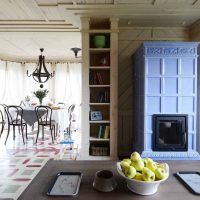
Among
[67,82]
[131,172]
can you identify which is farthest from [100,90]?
[67,82]

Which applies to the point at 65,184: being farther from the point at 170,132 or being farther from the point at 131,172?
the point at 170,132

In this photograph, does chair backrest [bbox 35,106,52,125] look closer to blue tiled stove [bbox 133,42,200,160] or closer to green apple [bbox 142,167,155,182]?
blue tiled stove [bbox 133,42,200,160]

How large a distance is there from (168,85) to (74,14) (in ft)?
6.30

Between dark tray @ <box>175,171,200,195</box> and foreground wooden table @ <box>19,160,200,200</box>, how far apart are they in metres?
0.03

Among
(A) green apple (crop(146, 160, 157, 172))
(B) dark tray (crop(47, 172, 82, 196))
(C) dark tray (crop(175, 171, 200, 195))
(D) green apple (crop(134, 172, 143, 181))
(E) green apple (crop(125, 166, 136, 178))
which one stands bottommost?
(B) dark tray (crop(47, 172, 82, 196))

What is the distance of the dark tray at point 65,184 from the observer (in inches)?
42.4

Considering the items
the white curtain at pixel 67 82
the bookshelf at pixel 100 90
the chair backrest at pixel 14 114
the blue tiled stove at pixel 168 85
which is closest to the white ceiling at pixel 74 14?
the bookshelf at pixel 100 90

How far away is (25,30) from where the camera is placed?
4656 mm

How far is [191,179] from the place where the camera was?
1.23 metres

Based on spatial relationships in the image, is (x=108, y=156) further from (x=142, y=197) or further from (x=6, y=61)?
(x=6, y=61)

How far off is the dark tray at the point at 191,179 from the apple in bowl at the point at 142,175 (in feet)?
0.50

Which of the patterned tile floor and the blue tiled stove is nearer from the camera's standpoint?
the patterned tile floor

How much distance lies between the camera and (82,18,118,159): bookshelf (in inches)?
151

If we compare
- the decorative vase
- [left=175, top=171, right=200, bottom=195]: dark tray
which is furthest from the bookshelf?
[left=175, top=171, right=200, bottom=195]: dark tray
